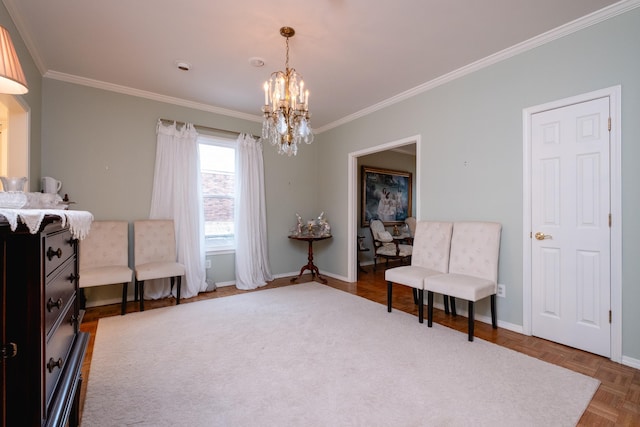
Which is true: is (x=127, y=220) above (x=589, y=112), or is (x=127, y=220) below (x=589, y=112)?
below

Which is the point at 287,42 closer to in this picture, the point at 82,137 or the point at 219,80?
the point at 219,80

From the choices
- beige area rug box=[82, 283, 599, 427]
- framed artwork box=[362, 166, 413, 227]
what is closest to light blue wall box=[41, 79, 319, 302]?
beige area rug box=[82, 283, 599, 427]

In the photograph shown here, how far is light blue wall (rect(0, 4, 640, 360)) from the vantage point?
2.30 meters

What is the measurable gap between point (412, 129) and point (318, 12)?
1997 millimetres

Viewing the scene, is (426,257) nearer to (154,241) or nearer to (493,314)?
(493,314)

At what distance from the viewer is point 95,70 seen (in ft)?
11.1

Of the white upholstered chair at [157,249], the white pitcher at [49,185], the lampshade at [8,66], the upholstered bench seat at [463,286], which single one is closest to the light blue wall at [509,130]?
the upholstered bench seat at [463,286]

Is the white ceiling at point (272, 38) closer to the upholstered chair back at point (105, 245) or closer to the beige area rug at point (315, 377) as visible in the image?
the upholstered chair back at point (105, 245)

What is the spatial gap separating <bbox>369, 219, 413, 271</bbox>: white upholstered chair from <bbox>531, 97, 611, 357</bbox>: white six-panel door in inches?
111

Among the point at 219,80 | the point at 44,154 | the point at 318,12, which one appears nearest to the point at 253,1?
the point at 318,12

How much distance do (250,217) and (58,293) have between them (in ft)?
11.8

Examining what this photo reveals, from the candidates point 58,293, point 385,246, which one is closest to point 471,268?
point 385,246

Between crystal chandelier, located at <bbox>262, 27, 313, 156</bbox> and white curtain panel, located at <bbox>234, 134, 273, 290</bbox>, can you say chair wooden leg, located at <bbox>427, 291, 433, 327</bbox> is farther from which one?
white curtain panel, located at <bbox>234, 134, 273, 290</bbox>

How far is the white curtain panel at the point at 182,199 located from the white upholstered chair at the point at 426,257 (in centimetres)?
270
